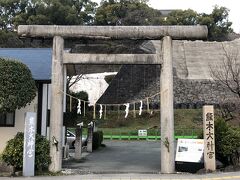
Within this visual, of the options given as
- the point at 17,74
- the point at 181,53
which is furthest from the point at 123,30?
the point at 181,53

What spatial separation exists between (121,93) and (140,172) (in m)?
32.5

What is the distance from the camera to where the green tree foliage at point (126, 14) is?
54.0m

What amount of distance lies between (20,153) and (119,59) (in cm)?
485

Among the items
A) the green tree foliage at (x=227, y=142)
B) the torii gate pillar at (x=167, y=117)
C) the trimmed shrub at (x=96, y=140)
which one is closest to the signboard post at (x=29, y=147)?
the torii gate pillar at (x=167, y=117)

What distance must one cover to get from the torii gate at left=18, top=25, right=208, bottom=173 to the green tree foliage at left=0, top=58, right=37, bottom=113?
1.03m

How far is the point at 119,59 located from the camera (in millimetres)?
13781

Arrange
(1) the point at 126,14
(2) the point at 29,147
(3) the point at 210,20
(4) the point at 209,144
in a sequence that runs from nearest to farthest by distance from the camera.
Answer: (2) the point at 29,147 < (4) the point at 209,144 < (1) the point at 126,14 < (3) the point at 210,20

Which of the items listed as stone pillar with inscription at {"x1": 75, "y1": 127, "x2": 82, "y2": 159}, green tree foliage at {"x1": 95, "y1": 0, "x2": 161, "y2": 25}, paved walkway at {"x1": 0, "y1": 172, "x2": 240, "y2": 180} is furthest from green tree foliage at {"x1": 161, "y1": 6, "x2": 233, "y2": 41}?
paved walkway at {"x1": 0, "y1": 172, "x2": 240, "y2": 180}

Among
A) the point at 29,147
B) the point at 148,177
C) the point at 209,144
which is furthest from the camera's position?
the point at 209,144

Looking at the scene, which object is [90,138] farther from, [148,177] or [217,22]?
[217,22]

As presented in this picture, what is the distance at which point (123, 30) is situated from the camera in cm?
1384

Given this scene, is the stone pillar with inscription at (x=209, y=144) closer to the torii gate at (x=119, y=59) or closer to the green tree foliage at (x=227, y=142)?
the green tree foliage at (x=227, y=142)

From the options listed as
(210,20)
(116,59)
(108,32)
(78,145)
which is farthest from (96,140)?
(210,20)

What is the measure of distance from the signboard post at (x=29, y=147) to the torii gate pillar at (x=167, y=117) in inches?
180
